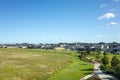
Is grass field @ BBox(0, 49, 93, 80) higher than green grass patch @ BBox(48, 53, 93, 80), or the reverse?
grass field @ BBox(0, 49, 93, 80)

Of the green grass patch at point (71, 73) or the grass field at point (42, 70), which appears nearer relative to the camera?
A: the green grass patch at point (71, 73)

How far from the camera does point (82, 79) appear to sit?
44125 millimetres

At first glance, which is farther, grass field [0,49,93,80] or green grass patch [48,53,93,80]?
grass field [0,49,93,80]

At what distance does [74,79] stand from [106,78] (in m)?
6.34

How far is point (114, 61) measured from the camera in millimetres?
59344

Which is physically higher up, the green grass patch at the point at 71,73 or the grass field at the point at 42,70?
the grass field at the point at 42,70

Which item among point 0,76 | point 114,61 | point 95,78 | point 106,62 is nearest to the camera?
point 95,78

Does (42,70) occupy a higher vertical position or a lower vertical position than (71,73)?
higher

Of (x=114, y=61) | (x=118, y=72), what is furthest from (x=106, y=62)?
(x=118, y=72)

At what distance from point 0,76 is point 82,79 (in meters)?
16.8

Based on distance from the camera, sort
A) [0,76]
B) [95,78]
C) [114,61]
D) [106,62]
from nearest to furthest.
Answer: [95,78] < [0,76] < [114,61] < [106,62]

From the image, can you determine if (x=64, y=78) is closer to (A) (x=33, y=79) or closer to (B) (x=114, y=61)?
(A) (x=33, y=79)

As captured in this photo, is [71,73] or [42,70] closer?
[71,73]

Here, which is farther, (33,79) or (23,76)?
(23,76)
